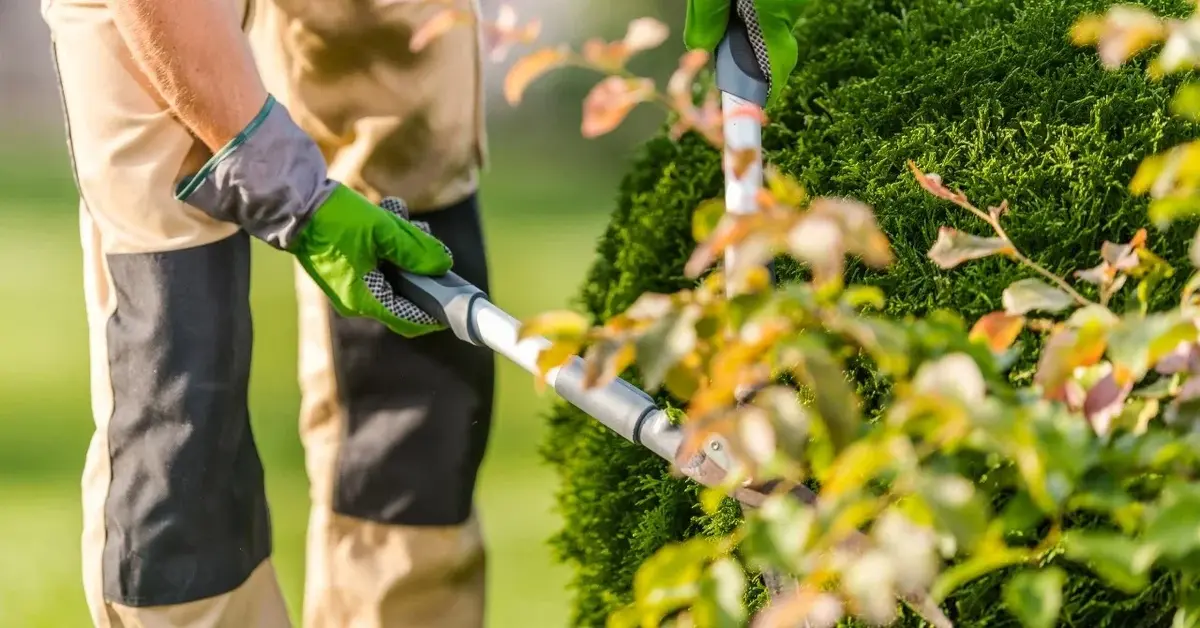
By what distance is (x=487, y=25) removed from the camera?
1.01 m

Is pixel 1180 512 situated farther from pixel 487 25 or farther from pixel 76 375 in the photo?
pixel 76 375

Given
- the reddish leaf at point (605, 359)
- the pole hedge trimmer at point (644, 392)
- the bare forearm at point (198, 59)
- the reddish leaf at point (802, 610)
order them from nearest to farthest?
1. the reddish leaf at point (802, 610)
2. the reddish leaf at point (605, 359)
3. the pole hedge trimmer at point (644, 392)
4. the bare forearm at point (198, 59)

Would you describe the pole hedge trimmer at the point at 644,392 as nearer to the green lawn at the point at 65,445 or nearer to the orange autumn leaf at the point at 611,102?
the orange autumn leaf at the point at 611,102

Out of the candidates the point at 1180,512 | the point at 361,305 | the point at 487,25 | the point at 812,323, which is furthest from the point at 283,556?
the point at 1180,512

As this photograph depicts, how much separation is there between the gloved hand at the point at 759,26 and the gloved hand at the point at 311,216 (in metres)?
0.49

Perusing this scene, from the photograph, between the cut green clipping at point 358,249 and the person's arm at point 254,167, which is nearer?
the person's arm at point 254,167

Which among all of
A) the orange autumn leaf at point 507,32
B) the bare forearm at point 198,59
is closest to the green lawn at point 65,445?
the bare forearm at point 198,59

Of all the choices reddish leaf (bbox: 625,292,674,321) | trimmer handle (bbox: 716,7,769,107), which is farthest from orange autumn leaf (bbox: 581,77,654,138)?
trimmer handle (bbox: 716,7,769,107)

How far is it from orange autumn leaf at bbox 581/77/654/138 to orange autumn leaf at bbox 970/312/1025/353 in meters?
0.29

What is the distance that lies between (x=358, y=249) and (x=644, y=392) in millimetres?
458

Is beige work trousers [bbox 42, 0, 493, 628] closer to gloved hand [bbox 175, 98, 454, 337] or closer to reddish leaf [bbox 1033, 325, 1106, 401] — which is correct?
gloved hand [bbox 175, 98, 454, 337]

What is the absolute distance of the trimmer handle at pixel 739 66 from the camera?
1430 mm

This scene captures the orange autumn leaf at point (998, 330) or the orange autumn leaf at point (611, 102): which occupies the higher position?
the orange autumn leaf at point (611, 102)

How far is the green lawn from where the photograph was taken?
217cm
